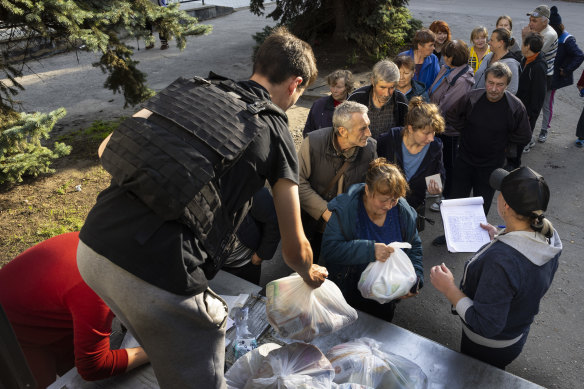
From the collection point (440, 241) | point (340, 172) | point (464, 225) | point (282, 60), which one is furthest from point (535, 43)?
point (282, 60)

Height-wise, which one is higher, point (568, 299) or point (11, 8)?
point (11, 8)

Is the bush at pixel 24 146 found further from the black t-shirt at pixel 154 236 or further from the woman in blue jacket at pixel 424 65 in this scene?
the woman in blue jacket at pixel 424 65

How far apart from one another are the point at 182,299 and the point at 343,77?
347 centimetres

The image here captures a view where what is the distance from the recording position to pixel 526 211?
7.15ft

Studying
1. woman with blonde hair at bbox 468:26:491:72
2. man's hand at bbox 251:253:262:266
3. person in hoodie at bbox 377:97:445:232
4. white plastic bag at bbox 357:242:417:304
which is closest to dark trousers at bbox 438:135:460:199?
person in hoodie at bbox 377:97:445:232

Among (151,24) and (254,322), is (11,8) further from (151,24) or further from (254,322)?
(254,322)

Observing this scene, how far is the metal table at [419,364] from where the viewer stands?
2.42m

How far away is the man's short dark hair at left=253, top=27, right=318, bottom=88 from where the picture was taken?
1.89 metres

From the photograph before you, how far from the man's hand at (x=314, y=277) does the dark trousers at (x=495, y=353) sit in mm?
1108

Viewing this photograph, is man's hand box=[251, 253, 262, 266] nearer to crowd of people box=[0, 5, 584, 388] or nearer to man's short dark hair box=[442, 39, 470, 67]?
crowd of people box=[0, 5, 584, 388]

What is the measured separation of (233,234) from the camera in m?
1.88

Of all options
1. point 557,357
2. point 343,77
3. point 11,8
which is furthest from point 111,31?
point 557,357

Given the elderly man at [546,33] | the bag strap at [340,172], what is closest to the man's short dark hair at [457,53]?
the elderly man at [546,33]

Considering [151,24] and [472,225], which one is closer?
[472,225]
